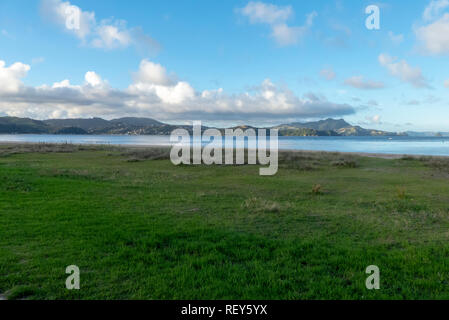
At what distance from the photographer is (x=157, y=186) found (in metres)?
18.3

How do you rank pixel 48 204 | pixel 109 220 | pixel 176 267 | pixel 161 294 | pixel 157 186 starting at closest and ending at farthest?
pixel 161 294 < pixel 176 267 < pixel 109 220 < pixel 48 204 < pixel 157 186

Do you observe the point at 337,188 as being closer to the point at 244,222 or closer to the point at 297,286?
the point at 244,222

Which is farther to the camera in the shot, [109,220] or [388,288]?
[109,220]

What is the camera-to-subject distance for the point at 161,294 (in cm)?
515

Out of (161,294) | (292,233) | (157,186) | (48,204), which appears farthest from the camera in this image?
(157,186)

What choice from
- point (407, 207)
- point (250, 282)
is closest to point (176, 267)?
point (250, 282)

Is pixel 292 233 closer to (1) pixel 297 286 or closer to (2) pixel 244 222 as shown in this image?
(2) pixel 244 222

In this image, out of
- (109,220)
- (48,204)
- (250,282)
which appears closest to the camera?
(250,282)

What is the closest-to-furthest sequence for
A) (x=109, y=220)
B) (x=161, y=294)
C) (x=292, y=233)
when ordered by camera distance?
(x=161, y=294) → (x=292, y=233) → (x=109, y=220)

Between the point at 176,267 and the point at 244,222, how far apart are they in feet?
14.5
